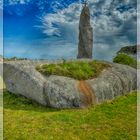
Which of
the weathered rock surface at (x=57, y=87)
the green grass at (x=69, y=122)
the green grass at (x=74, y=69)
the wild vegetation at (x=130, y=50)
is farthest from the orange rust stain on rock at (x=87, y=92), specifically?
the wild vegetation at (x=130, y=50)

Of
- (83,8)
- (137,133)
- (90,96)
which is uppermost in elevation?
Answer: (83,8)

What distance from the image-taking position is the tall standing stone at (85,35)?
834 inches

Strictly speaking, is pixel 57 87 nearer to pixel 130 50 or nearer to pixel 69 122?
pixel 69 122

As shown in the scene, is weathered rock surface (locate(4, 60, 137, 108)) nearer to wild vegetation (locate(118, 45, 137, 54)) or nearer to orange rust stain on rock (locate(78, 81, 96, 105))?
orange rust stain on rock (locate(78, 81, 96, 105))

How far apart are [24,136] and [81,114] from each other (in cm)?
319

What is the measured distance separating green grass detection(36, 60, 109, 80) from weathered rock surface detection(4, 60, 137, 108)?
1.25ft

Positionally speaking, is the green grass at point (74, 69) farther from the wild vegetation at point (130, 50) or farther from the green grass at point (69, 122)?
the wild vegetation at point (130, 50)

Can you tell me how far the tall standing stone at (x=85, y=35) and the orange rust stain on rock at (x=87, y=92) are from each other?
8.11 meters

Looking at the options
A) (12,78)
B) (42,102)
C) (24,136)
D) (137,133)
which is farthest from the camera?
(12,78)

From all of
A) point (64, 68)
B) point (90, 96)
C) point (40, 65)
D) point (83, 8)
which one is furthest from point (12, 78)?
point (83, 8)

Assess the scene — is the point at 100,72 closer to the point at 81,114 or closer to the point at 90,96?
the point at 90,96

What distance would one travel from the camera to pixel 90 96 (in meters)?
13.7

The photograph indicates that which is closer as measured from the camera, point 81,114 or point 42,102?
point 81,114

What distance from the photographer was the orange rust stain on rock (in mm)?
13492
